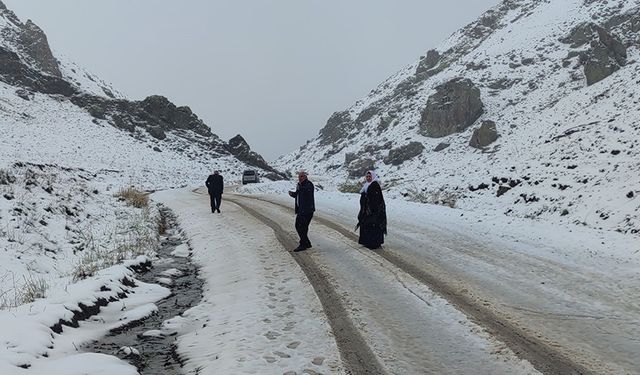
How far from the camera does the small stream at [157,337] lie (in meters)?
4.66

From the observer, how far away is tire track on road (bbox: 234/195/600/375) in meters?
4.12

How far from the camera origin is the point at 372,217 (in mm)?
10195

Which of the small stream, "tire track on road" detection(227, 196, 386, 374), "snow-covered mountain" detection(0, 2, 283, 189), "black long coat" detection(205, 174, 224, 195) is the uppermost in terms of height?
"snow-covered mountain" detection(0, 2, 283, 189)

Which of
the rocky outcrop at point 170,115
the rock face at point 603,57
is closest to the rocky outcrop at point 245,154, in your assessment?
the rocky outcrop at point 170,115

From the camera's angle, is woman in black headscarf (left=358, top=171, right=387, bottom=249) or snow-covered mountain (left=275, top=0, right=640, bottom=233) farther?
snow-covered mountain (left=275, top=0, right=640, bottom=233)

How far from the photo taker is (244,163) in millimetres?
71812

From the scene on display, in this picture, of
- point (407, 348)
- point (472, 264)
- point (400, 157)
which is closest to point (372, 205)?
point (472, 264)

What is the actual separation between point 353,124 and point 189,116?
45.4 metres

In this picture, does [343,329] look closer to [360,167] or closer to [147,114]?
[360,167]

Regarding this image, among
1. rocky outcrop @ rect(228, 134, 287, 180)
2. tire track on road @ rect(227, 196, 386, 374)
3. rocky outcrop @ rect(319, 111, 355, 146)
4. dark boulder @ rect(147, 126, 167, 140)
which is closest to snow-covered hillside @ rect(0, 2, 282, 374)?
tire track on road @ rect(227, 196, 386, 374)

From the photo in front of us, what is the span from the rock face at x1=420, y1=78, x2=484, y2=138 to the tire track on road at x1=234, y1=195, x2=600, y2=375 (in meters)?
63.4

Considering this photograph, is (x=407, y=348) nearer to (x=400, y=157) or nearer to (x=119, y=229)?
(x=119, y=229)

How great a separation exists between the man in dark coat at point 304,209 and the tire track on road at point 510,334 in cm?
310

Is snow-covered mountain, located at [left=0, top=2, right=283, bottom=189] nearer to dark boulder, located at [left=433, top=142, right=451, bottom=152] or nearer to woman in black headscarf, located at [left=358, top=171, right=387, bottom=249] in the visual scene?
dark boulder, located at [left=433, top=142, right=451, bottom=152]
